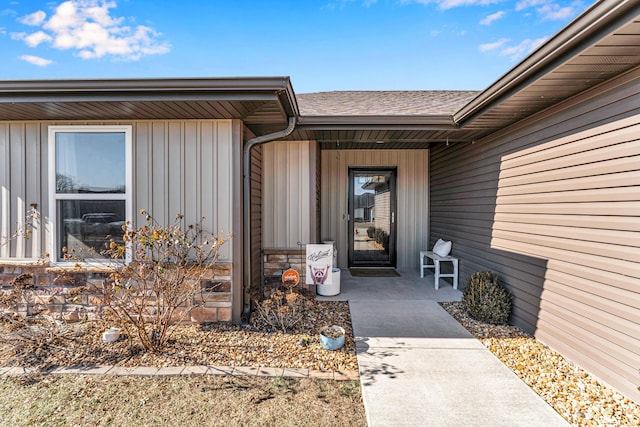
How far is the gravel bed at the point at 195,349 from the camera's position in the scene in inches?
109

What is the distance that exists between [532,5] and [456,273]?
4659 millimetres

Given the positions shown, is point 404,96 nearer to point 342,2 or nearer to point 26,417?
point 342,2

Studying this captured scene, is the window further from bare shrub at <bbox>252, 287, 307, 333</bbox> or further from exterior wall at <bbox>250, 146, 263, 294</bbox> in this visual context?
bare shrub at <bbox>252, 287, 307, 333</bbox>

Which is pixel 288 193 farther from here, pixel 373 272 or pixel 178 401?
pixel 178 401

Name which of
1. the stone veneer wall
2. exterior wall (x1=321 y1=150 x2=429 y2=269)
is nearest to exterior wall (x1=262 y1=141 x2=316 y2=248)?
the stone veneer wall

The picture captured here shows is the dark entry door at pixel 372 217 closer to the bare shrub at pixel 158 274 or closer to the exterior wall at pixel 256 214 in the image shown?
the exterior wall at pixel 256 214

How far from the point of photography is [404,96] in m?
6.34

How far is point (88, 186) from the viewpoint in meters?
3.62

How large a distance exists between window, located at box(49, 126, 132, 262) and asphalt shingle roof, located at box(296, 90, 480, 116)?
2.34 meters

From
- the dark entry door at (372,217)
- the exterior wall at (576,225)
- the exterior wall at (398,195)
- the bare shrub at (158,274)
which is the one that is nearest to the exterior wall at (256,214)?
the bare shrub at (158,274)

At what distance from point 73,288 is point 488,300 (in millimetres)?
4789

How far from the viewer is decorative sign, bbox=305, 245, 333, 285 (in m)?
4.20

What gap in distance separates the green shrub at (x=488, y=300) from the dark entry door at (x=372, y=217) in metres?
2.78

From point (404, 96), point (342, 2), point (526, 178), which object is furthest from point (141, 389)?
point (342, 2)
